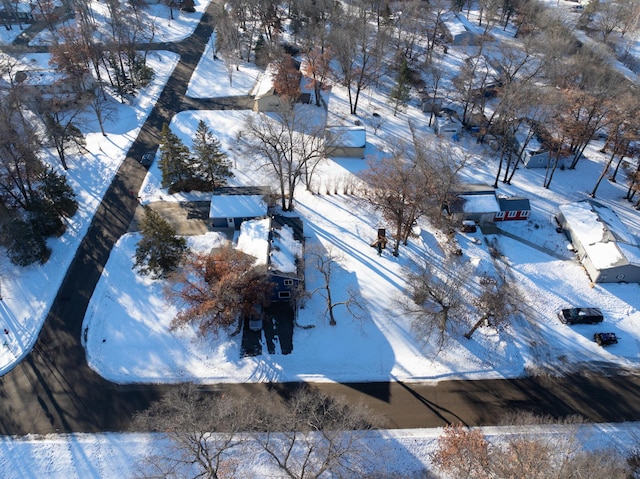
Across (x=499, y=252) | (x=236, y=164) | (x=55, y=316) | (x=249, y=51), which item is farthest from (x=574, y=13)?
(x=55, y=316)

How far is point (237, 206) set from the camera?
41562 mm

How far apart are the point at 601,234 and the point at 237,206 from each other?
33.8 meters

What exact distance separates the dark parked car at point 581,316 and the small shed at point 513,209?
1161 cm

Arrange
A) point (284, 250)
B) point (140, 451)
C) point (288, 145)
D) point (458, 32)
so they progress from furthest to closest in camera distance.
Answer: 1. point (458, 32)
2. point (288, 145)
3. point (284, 250)
4. point (140, 451)

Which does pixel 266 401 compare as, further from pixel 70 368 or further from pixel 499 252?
pixel 499 252

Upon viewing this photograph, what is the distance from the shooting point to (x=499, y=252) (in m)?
40.2

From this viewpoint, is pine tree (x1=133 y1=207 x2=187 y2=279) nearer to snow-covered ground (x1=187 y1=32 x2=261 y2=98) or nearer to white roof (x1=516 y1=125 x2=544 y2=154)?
snow-covered ground (x1=187 y1=32 x2=261 y2=98)

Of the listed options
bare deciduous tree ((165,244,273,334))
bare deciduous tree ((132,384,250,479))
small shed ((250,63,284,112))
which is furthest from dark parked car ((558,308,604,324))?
small shed ((250,63,284,112))

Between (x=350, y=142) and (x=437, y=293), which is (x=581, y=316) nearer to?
(x=437, y=293)

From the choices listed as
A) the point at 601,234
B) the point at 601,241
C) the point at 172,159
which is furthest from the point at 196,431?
the point at 601,234

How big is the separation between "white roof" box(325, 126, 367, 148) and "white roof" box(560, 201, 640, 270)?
73.4 ft

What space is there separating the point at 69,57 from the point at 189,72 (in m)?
16.1

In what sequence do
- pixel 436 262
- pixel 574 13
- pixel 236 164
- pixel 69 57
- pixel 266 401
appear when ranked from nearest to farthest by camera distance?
1. pixel 266 401
2. pixel 436 262
3. pixel 236 164
4. pixel 69 57
5. pixel 574 13

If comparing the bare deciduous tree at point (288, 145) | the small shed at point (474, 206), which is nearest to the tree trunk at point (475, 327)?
the small shed at point (474, 206)
